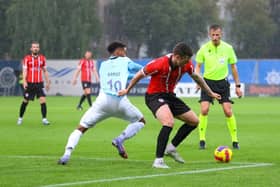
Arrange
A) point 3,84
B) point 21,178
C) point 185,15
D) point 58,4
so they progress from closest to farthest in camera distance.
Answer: point 21,178
point 3,84
point 58,4
point 185,15

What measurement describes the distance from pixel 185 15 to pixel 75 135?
7202cm

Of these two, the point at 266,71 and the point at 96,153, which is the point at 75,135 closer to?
the point at 96,153

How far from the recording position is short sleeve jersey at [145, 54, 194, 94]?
483 inches

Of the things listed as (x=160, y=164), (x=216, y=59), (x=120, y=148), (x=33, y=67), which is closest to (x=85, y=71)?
(x=33, y=67)

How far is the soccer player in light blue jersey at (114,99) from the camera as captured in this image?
13.0 metres

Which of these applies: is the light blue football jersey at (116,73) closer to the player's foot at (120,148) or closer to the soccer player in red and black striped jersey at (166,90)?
the soccer player in red and black striped jersey at (166,90)

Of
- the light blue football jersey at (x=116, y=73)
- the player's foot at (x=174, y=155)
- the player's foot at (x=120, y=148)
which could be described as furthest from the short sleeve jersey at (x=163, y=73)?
the player's foot at (x=120, y=148)

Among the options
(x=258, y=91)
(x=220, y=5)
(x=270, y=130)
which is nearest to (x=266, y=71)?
(x=258, y=91)

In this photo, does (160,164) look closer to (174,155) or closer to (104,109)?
(174,155)

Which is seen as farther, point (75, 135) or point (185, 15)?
point (185, 15)

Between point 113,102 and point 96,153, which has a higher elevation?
point 113,102

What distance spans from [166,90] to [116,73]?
0.94m

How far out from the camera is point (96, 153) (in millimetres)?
14953

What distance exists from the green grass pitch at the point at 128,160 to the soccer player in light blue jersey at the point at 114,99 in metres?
0.50
